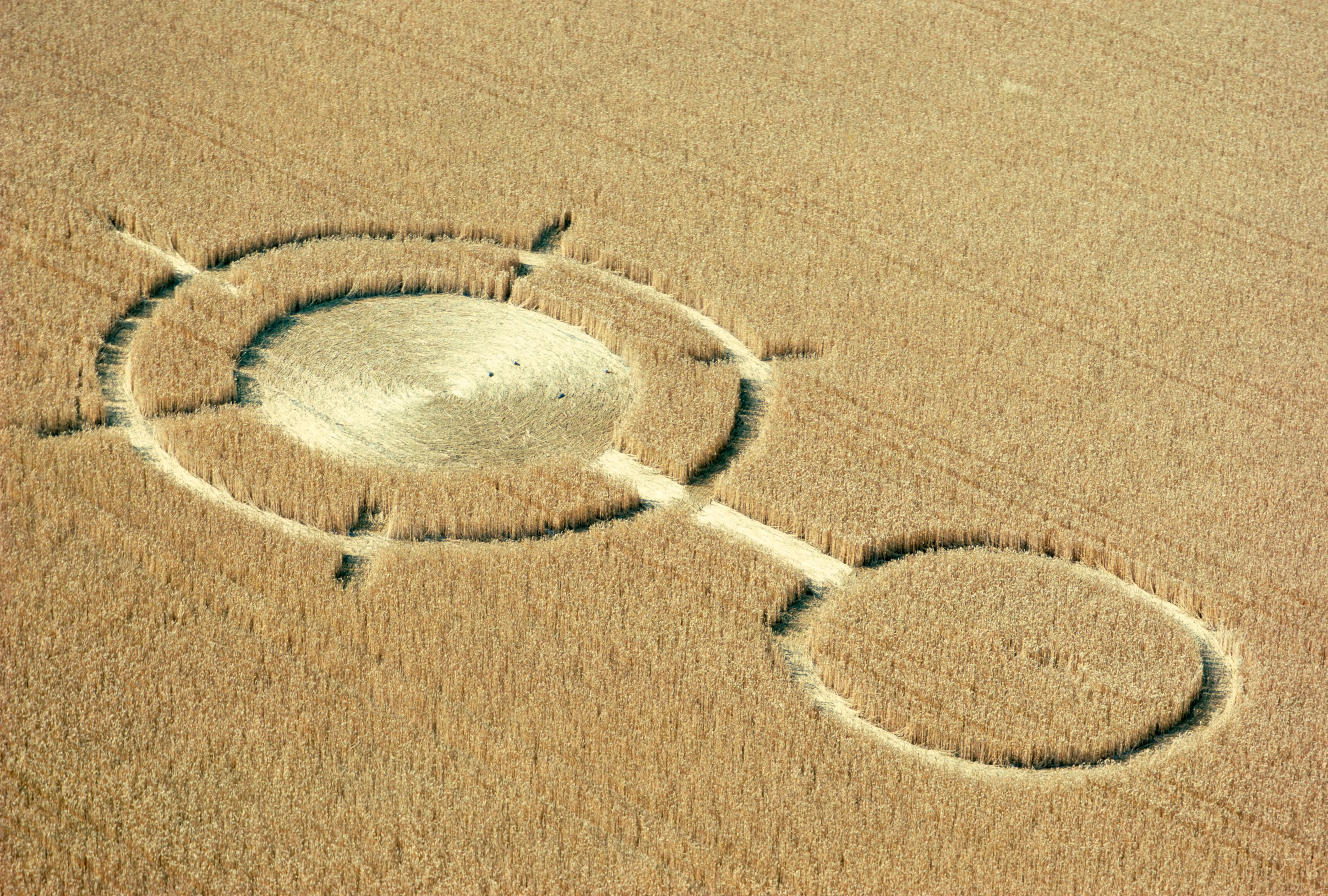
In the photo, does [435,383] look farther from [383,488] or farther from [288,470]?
[288,470]

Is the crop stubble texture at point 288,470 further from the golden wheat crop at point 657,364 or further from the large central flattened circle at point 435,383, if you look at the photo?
the golden wheat crop at point 657,364

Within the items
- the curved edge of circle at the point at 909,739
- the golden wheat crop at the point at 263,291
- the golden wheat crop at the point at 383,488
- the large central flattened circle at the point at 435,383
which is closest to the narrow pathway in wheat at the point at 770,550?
the curved edge of circle at the point at 909,739

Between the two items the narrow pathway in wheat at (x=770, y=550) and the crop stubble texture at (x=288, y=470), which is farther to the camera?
the crop stubble texture at (x=288, y=470)

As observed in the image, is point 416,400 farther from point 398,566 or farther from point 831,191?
point 831,191

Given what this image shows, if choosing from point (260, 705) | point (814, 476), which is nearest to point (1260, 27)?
point (814, 476)

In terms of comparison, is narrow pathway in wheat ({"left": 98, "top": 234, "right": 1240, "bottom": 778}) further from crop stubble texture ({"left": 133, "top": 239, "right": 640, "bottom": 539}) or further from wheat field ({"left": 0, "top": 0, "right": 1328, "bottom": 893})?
crop stubble texture ({"left": 133, "top": 239, "right": 640, "bottom": 539})

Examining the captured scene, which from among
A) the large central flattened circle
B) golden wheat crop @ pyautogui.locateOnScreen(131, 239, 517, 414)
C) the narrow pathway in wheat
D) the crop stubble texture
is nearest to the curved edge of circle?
the narrow pathway in wheat
